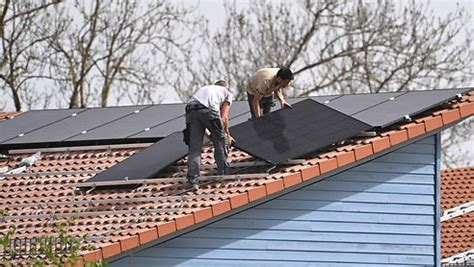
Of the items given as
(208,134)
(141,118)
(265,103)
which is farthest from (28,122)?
(208,134)

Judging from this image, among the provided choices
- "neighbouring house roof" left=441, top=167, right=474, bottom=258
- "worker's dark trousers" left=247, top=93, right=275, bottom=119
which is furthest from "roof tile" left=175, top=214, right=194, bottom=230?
"neighbouring house roof" left=441, top=167, right=474, bottom=258

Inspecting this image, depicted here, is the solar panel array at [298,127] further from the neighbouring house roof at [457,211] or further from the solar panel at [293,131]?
the neighbouring house roof at [457,211]

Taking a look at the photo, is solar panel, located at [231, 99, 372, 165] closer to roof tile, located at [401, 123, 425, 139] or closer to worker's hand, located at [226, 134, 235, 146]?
worker's hand, located at [226, 134, 235, 146]

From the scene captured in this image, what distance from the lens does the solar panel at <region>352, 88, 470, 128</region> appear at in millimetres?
21500

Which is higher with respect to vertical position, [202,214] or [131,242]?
[202,214]

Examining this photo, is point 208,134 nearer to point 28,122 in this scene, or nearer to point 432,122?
point 432,122

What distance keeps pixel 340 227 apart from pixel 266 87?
249 cm

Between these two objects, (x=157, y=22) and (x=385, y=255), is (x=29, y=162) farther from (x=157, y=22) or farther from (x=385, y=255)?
(x=157, y=22)

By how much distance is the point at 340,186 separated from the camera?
820 inches

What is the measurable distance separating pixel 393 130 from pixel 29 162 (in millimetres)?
6286

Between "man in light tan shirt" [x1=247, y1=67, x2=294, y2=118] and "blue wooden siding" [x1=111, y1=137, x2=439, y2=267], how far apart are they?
5.58 feet

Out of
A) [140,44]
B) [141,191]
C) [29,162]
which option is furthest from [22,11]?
[141,191]

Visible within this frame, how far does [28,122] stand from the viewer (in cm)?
2581

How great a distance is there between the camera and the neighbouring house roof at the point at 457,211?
33.0 metres
